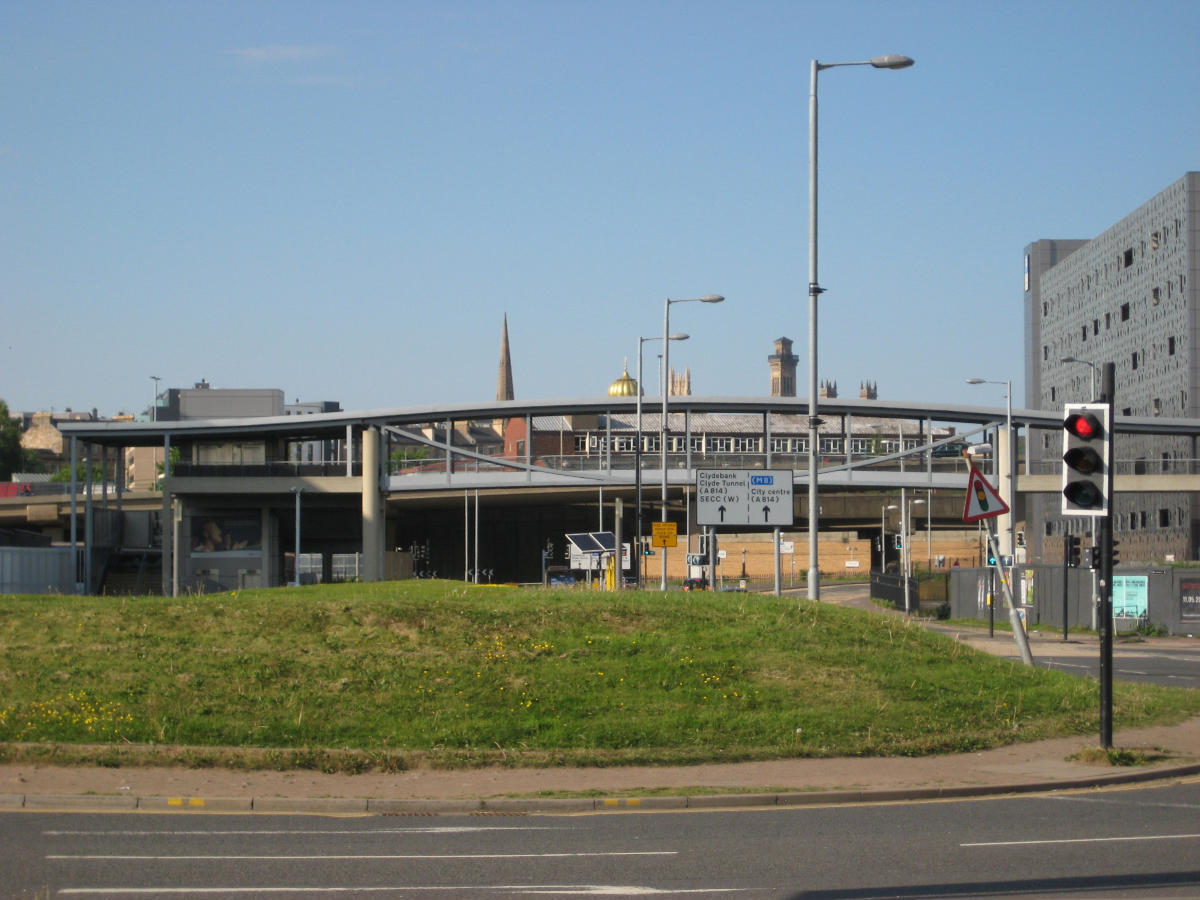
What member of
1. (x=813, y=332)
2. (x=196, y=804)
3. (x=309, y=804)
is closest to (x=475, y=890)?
(x=309, y=804)

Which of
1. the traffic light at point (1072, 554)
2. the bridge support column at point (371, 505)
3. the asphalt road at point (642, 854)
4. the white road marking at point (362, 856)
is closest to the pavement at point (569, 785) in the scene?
the asphalt road at point (642, 854)

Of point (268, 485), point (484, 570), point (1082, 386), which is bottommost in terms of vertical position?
point (484, 570)

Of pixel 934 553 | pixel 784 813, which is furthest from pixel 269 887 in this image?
pixel 934 553

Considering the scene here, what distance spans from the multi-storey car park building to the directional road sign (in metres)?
53.7

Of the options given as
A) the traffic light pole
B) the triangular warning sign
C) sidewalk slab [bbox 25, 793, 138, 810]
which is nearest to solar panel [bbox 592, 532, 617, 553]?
the triangular warning sign

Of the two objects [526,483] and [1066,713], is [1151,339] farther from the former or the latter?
[1066,713]

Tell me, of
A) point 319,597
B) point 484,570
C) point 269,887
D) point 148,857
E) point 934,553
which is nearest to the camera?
point 269,887

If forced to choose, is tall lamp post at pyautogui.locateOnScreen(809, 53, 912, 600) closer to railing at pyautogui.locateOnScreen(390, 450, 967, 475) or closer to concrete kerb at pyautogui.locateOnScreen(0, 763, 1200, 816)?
concrete kerb at pyautogui.locateOnScreen(0, 763, 1200, 816)

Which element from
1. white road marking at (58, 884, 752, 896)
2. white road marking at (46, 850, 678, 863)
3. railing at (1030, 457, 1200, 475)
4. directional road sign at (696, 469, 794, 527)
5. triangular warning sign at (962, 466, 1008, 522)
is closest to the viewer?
white road marking at (58, 884, 752, 896)

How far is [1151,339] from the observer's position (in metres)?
85.3

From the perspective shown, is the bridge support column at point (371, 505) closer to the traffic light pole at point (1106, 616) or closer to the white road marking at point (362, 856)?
the traffic light pole at point (1106, 616)

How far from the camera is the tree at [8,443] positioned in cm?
13175

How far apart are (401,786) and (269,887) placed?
4.36 metres

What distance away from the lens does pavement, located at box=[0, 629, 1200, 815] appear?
13.2m
